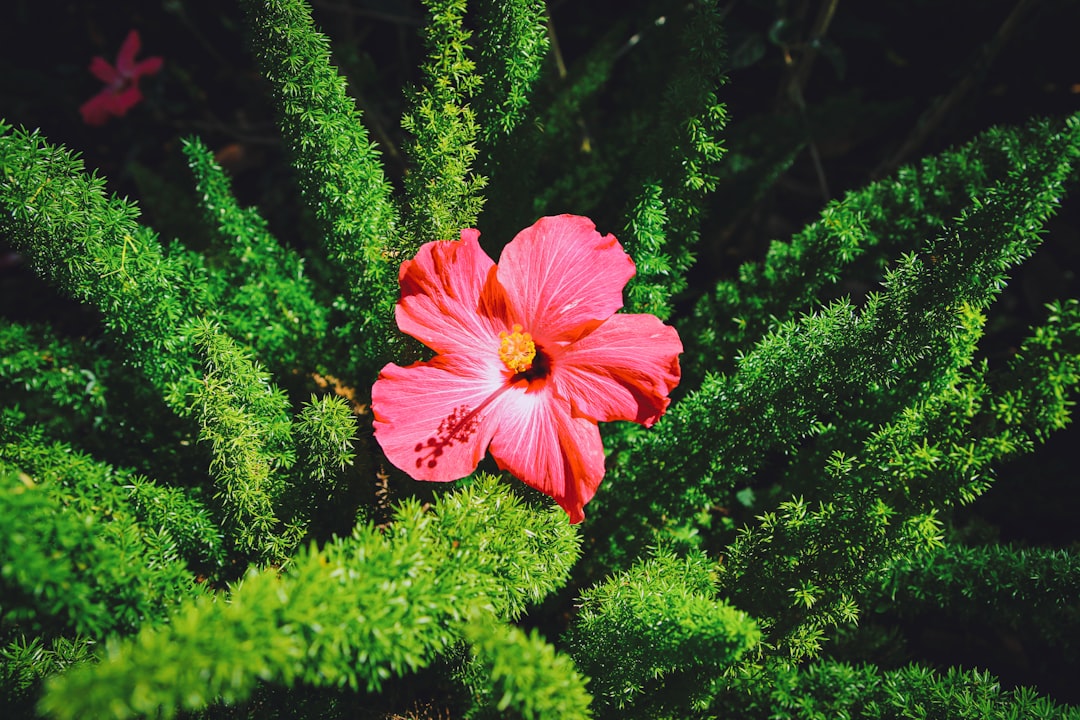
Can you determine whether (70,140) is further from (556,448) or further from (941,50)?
(941,50)

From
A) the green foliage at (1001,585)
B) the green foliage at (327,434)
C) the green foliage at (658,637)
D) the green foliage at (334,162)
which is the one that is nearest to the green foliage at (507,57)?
the green foliage at (334,162)

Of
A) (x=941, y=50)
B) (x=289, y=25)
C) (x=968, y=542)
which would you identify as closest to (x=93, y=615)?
(x=289, y=25)

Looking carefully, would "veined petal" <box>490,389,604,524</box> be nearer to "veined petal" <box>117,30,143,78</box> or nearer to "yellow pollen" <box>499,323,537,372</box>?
"yellow pollen" <box>499,323,537,372</box>

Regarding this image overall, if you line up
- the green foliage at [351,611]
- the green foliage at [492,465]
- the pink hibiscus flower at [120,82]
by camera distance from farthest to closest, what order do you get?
the pink hibiscus flower at [120,82] → the green foliage at [492,465] → the green foliage at [351,611]

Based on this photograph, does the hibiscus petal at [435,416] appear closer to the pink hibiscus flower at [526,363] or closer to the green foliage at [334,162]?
the pink hibiscus flower at [526,363]

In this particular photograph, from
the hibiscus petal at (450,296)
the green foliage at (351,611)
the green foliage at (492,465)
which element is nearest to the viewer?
the green foliage at (351,611)

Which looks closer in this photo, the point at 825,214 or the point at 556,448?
the point at 556,448

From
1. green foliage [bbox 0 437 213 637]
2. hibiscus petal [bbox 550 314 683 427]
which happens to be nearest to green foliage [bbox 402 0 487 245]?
hibiscus petal [bbox 550 314 683 427]
